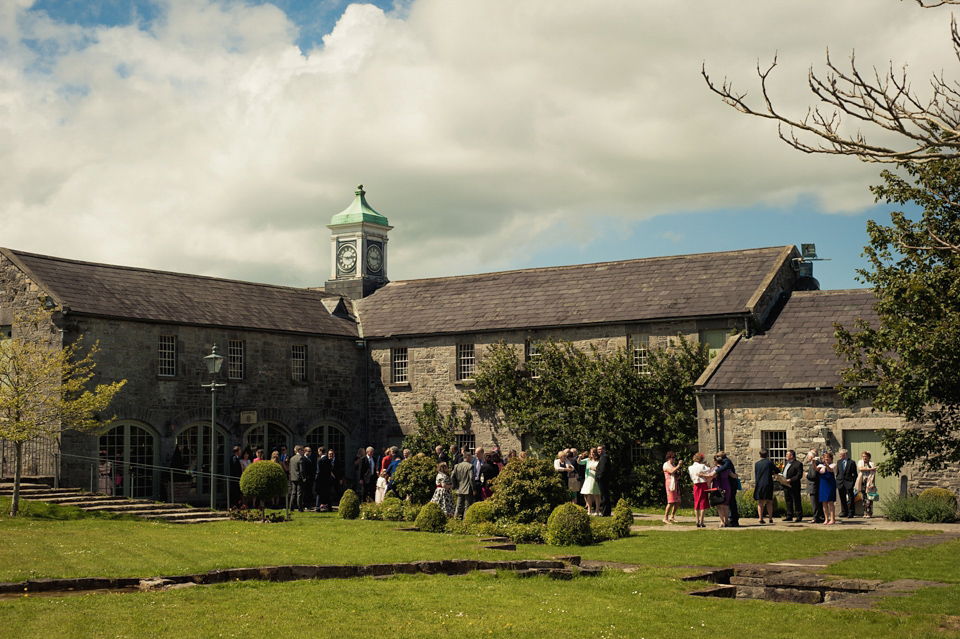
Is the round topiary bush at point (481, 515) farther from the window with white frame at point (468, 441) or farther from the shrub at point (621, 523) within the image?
the window with white frame at point (468, 441)

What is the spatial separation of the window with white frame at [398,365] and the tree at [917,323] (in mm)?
17438

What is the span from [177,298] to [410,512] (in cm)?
1214

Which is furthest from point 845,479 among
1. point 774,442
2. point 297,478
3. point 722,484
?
point 297,478

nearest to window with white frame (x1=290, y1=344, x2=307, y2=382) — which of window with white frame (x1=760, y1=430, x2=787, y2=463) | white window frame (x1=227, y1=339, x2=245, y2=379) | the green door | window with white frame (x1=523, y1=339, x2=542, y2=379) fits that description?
white window frame (x1=227, y1=339, x2=245, y2=379)

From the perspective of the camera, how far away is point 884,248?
1922 cm

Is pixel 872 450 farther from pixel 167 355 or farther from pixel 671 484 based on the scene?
pixel 167 355

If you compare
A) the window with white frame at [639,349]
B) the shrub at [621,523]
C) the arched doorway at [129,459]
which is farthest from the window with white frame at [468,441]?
the shrub at [621,523]

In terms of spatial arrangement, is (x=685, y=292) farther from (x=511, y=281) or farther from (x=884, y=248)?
(x=884, y=248)

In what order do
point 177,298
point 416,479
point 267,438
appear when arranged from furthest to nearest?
point 267,438 < point 177,298 < point 416,479

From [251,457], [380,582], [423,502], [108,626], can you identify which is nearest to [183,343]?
[251,457]

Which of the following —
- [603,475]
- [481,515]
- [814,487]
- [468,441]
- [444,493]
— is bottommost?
[481,515]

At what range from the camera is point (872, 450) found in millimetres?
24688

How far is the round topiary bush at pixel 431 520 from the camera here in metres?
20.5

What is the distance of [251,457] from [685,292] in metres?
14.0
